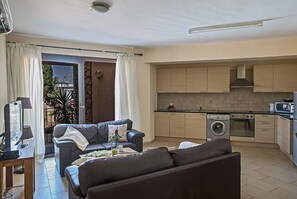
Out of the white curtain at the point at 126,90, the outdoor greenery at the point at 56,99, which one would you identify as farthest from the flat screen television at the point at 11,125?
the white curtain at the point at 126,90

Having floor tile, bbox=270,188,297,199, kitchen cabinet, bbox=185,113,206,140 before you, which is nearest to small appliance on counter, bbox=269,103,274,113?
kitchen cabinet, bbox=185,113,206,140

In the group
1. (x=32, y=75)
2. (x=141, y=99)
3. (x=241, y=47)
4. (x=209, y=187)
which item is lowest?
(x=209, y=187)

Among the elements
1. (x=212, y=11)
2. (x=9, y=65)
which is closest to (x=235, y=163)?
(x=212, y=11)

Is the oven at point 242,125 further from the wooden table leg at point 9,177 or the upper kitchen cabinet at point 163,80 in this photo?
the wooden table leg at point 9,177

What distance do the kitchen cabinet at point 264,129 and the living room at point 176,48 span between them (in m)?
0.13

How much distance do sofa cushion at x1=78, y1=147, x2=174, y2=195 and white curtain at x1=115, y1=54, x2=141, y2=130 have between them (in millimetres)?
3372

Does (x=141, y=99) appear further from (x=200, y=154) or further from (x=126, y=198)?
(x=126, y=198)

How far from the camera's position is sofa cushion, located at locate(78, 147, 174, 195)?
1.83 metres

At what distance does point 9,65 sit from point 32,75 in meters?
0.41

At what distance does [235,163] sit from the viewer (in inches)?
102

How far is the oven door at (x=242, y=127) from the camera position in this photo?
5.75 m

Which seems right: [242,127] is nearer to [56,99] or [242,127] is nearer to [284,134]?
[284,134]

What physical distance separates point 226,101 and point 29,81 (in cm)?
486

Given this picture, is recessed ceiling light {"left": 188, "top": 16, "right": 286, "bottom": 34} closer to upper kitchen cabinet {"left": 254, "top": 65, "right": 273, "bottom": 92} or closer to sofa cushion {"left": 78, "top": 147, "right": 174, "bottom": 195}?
upper kitchen cabinet {"left": 254, "top": 65, "right": 273, "bottom": 92}
